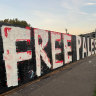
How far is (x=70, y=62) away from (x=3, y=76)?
26.0ft

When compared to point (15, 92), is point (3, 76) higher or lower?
higher

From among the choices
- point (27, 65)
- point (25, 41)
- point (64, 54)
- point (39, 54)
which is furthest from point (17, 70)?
point (64, 54)

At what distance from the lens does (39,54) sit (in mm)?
6418

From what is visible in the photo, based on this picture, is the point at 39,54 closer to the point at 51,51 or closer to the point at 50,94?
the point at 51,51

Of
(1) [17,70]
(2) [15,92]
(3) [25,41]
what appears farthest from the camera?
(3) [25,41]

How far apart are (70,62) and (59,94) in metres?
7.25

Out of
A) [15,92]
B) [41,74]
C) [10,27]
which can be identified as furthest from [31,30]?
[15,92]

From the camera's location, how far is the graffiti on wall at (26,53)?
14.5 feet

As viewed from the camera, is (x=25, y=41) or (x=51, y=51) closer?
(x=25, y=41)

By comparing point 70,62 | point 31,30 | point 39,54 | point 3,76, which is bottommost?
point 70,62

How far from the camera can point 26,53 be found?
5.44 m

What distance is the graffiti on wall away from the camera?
4.43 meters

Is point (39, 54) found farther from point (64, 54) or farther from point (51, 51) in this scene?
point (64, 54)

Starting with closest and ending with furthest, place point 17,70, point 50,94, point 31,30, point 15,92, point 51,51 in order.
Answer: point 50,94 → point 15,92 → point 17,70 → point 31,30 → point 51,51
